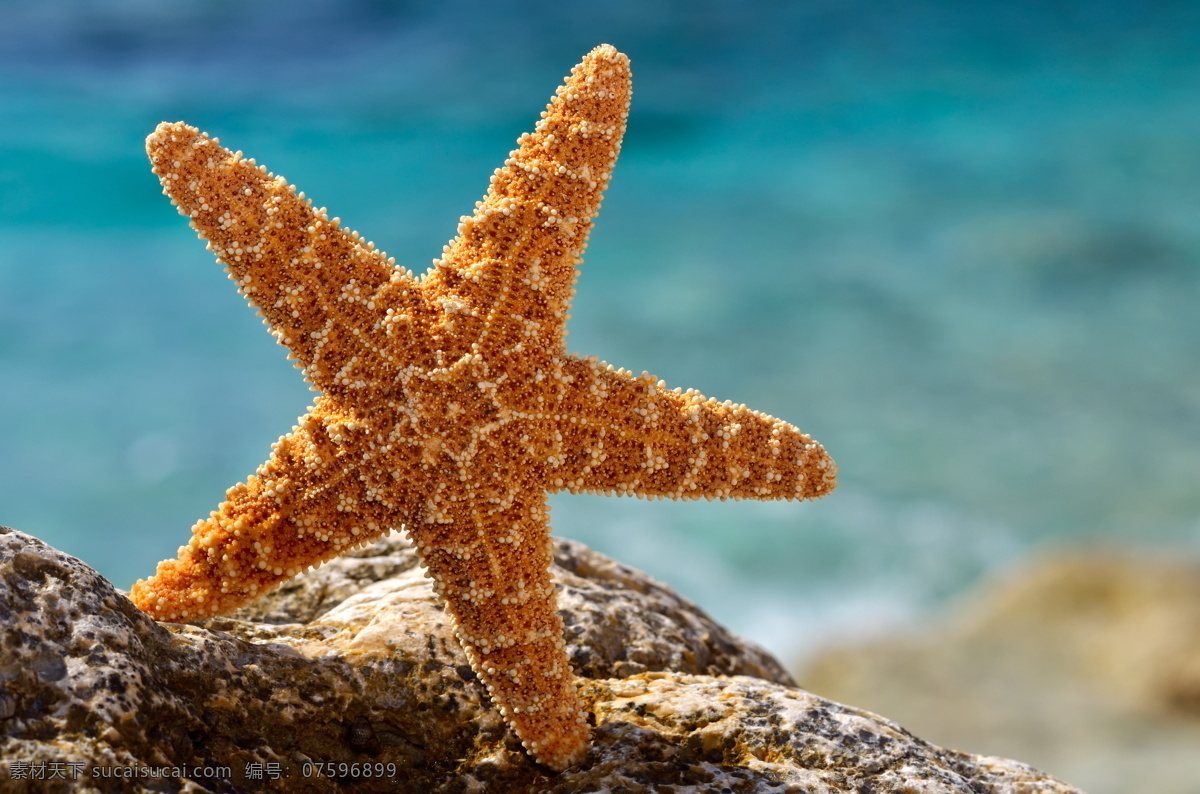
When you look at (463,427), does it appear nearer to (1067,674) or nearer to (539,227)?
(539,227)

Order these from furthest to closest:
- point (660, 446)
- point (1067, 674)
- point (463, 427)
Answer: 1. point (1067, 674)
2. point (660, 446)
3. point (463, 427)

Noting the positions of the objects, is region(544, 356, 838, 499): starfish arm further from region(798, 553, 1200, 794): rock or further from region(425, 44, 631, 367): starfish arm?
region(798, 553, 1200, 794): rock

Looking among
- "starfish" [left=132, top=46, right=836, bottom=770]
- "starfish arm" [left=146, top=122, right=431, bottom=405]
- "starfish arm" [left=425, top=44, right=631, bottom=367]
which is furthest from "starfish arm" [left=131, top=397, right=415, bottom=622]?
"starfish arm" [left=425, top=44, right=631, bottom=367]

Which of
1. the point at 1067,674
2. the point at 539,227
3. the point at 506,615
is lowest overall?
the point at 506,615

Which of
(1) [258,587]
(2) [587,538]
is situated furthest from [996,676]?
(1) [258,587]

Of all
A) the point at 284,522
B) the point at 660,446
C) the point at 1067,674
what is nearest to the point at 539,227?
the point at 660,446

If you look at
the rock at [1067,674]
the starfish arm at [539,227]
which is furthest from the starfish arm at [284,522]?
the rock at [1067,674]
